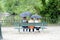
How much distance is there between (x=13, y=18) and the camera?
29688 mm

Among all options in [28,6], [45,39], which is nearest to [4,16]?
[28,6]

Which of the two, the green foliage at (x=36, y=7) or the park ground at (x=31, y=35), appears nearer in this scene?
the park ground at (x=31, y=35)

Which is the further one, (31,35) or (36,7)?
(36,7)

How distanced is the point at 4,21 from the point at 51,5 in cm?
689

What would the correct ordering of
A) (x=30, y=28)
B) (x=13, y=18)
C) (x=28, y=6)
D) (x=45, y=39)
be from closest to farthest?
(x=45, y=39), (x=30, y=28), (x=28, y=6), (x=13, y=18)

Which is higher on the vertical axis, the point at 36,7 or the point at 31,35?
the point at 36,7

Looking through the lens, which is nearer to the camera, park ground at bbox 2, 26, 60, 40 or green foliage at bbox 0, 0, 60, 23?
park ground at bbox 2, 26, 60, 40

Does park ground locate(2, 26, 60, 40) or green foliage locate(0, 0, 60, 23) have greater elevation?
green foliage locate(0, 0, 60, 23)

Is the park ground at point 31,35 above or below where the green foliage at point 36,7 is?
below

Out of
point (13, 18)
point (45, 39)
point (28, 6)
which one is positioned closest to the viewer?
point (45, 39)

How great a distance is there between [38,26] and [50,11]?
464 inches

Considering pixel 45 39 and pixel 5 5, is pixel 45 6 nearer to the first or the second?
pixel 5 5

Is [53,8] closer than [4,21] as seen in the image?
No

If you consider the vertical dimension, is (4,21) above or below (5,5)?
below
